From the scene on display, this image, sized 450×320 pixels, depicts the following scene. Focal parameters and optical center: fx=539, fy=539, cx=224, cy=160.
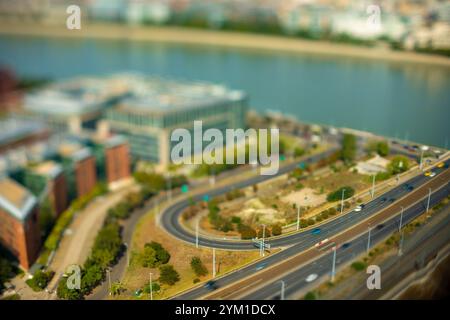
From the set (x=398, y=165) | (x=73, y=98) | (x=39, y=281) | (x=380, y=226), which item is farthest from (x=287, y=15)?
(x=380, y=226)

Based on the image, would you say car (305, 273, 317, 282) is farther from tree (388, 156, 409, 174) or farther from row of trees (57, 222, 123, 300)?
row of trees (57, 222, 123, 300)

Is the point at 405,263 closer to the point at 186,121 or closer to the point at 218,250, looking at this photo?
the point at 218,250

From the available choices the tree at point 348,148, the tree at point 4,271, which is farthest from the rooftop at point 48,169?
the tree at point 348,148

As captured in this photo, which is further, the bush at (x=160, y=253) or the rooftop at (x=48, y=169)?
the rooftop at (x=48, y=169)

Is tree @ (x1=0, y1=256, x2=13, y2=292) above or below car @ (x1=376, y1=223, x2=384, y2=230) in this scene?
below

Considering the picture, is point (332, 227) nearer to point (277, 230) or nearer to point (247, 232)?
point (277, 230)

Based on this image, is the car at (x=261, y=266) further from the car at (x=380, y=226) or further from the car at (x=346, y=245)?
the car at (x=380, y=226)

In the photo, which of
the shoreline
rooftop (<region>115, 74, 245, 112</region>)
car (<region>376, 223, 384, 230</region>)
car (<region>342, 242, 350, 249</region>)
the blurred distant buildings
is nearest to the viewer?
car (<region>342, 242, 350, 249</region>)

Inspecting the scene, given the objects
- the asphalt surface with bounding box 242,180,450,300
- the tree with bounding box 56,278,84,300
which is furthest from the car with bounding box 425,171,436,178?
the tree with bounding box 56,278,84,300
